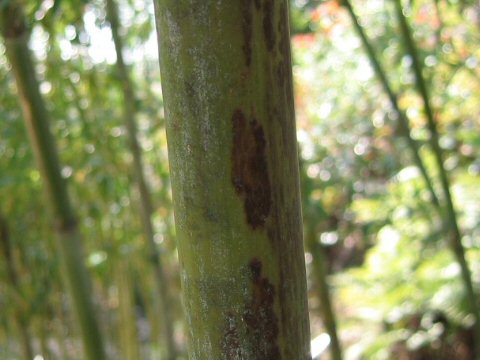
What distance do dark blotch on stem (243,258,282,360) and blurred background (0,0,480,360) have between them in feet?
0.52

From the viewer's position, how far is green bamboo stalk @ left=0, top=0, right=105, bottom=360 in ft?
2.98

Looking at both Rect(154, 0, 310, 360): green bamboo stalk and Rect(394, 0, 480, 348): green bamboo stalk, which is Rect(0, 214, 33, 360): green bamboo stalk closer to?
Rect(394, 0, 480, 348): green bamboo stalk

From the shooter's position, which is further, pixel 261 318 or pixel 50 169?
pixel 50 169

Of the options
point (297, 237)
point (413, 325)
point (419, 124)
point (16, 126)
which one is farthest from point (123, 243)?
point (297, 237)

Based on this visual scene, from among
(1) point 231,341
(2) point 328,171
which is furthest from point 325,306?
(1) point 231,341

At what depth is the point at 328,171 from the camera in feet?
5.31

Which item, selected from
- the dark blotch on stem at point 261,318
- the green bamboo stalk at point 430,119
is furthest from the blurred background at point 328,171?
the dark blotch on stem at point 261,318

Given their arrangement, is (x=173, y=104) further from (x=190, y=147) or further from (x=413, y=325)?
(x=413, y=325)

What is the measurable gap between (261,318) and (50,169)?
0.59 m

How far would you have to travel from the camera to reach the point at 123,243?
2.02 metres

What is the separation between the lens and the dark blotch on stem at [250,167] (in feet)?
1.31

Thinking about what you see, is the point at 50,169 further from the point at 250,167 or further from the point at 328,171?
the point at 328,171

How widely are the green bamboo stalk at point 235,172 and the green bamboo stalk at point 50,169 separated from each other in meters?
0.54

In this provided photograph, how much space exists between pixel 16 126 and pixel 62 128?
0.51ft
